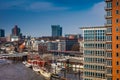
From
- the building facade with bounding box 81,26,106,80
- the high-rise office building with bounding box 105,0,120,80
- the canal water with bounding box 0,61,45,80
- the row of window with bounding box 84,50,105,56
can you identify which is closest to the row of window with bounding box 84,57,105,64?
the building facade with bounding box 81,26,106,80

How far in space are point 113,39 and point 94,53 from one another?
6.11m

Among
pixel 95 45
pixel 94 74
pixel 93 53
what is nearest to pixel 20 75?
pixel 93 53

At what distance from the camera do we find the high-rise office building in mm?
36625

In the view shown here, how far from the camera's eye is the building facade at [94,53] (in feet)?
135

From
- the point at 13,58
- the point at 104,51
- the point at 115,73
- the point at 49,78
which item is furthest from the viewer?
the point at 13,58

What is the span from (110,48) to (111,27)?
2861 millimetres

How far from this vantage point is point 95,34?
4216 centimetres

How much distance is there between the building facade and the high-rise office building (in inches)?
124

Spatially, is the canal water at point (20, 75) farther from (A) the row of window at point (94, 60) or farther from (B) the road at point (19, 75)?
(A) the row of window at point (94, 60)

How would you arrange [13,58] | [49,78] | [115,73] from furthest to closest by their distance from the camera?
[13,58], [49,78], [115,73]

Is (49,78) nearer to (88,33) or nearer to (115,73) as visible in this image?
(88,33)

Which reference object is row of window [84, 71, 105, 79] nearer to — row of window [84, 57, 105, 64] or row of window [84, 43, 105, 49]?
row of window [84, 57, 105, 64]

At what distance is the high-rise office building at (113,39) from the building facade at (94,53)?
124 inches

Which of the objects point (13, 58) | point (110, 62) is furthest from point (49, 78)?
point (13, 58)
